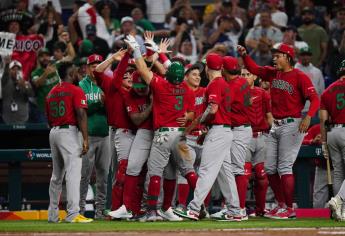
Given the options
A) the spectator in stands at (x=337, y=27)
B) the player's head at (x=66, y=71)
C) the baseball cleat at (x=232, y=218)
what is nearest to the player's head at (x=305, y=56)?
the spectator in stands at (x=337, y=27)

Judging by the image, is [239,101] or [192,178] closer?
[192,178]

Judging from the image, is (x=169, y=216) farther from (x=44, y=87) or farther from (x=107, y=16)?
(x=107, y=16)

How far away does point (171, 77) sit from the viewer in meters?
12.9

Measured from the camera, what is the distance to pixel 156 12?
21.4 m

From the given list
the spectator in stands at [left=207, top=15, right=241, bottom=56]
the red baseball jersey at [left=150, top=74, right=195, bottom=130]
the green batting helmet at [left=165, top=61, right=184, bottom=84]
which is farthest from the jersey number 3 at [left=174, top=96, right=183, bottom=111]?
the spectator in stands at [left=207, top=15, right=241, bottom=56]

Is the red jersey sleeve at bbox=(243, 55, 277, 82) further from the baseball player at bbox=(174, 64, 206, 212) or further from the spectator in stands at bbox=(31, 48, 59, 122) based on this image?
the spectator in stands at bbox=(31, 48, 59, 122)

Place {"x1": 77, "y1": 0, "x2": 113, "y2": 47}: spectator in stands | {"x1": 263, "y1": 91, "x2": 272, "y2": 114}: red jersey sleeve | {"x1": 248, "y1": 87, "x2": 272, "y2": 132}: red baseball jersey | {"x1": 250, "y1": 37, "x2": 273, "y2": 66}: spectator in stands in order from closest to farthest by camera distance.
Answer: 1. {"x1": 248, "y1": 87, "x2": 272, "y2": 132}: red baseball jersey
2. {"x1": 263, "y1": 91, "x2": 272, "y2": 114}: red jersey sleeve
3. {"x1": 250, "y1": 37, "x2": 273, "y2": 66}: spectator in stands
4. {"x1": 77, "y1": 0, "x2": 113, "y2": 47}: spectator in stands

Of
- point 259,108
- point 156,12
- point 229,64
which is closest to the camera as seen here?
point 229,64

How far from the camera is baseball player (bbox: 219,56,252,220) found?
44.1 ft

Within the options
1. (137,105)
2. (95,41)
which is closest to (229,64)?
(137,105)

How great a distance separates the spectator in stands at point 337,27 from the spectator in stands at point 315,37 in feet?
1.27

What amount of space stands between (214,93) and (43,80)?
5824 mm

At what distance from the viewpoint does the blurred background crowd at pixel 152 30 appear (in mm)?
17953

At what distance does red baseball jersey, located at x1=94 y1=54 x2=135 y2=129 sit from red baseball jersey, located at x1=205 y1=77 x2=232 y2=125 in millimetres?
1205
